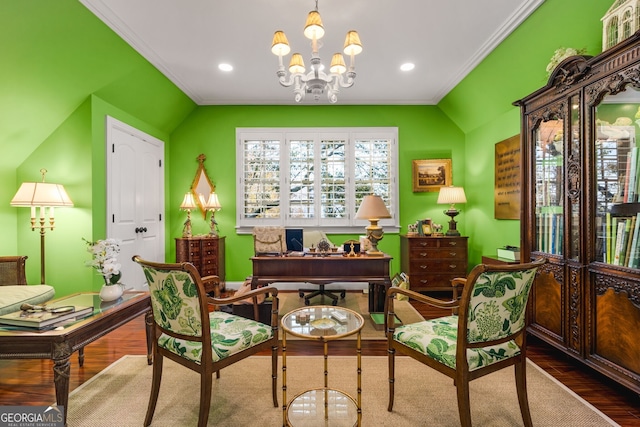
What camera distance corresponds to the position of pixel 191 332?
163 cm

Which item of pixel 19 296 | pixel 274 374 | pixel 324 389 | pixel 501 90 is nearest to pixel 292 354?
pixel 274 374

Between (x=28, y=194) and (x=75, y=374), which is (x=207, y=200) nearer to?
(x=28, y=194)

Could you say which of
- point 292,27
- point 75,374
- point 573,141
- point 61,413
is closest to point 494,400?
point 573,141

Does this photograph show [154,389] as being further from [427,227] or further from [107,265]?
[427,227]

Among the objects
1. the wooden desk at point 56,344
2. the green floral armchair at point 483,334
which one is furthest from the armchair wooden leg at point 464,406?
the wooden desk at point 56,344

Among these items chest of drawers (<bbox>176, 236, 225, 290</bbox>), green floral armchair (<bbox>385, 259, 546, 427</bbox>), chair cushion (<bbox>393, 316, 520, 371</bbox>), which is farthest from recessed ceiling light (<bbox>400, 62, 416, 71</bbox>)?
chest of drawers (<bbox>176, 236, 225, 290</bbox>)

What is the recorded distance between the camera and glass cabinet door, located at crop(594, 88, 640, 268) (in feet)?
6.35

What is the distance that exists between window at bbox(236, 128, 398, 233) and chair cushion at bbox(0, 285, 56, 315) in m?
2.61

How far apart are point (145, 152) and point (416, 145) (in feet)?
13.6

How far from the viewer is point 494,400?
200cm

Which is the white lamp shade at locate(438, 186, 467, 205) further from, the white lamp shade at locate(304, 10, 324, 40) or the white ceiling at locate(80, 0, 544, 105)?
the white lamp shade at locate(304, 10, 324, 40)

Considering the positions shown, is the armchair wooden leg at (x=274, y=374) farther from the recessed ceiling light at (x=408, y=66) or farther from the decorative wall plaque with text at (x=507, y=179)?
the recessed ceiling light at (x=408, y=66)

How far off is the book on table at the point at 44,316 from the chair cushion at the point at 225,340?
62 centimetres

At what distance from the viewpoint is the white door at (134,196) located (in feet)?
12.3
